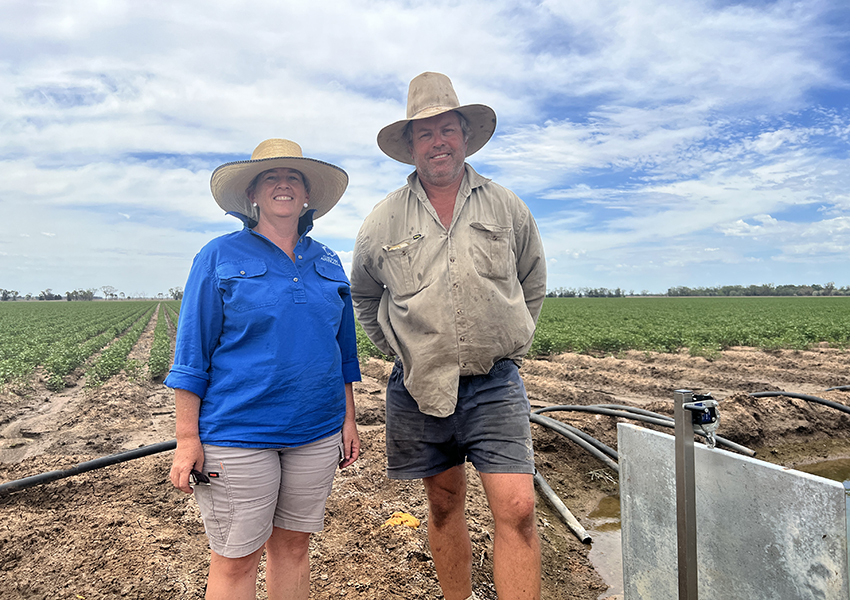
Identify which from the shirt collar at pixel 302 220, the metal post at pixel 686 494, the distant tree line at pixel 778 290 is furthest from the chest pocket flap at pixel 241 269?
the distant tree line at pixel 778 290

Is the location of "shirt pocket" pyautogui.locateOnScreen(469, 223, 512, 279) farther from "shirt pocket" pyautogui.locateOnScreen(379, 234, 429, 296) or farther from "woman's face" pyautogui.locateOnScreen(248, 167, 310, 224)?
"woman's face" pyautogui.locateOnScreen(248, 167, 310, 224)

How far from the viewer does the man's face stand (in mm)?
2291

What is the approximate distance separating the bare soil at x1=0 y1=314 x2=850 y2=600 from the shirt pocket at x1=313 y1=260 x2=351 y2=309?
64.3 inches

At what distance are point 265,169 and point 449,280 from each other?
913 mm

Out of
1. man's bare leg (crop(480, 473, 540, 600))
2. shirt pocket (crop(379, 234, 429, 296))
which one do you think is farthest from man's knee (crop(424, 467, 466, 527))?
shirt pocket (crop(379, 234, 429, 296))

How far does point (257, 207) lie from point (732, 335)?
1639 cm

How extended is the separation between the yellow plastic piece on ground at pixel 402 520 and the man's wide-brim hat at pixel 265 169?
2.09 m

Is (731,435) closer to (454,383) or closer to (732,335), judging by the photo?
(454,383)

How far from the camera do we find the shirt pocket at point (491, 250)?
2.20m

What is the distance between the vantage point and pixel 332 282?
7.06 ft

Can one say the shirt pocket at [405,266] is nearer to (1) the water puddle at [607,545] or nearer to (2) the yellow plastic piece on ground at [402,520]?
(2) the yellow plastic piece on ground at [402,520]

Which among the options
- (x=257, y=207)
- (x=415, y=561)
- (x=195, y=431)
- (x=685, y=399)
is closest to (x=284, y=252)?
(x=257, y=207)

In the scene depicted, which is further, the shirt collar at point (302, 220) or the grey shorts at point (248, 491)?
the shirt collar at point (302, 220)

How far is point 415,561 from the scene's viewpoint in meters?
2.95
